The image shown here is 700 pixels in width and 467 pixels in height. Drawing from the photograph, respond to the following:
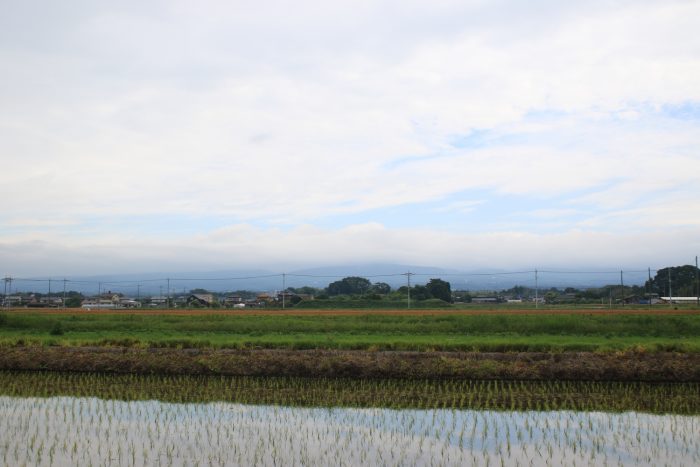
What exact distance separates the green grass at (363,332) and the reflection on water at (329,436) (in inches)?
269

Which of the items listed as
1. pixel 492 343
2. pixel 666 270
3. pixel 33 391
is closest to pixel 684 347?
pixel 492 343

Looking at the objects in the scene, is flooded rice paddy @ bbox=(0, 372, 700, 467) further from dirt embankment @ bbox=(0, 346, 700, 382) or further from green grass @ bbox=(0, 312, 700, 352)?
green grass @ bbox=(0, 312, 700, 352)

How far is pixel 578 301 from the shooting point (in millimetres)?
50156

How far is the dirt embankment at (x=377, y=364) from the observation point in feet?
45.3

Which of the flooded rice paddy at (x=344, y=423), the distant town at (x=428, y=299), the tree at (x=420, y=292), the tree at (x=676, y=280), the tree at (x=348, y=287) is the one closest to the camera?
the flooded rice paddy at (x=344, y=423)

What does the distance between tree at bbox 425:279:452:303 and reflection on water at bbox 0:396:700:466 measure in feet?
147

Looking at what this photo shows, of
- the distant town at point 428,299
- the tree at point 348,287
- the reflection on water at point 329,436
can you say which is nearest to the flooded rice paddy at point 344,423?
the reflection on water at point 329,436

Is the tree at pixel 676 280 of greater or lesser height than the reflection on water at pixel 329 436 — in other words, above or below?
above

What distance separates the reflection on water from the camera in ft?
25.9

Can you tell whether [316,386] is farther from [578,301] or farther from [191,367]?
[578,301]

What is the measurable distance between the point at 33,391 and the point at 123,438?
5.16 m

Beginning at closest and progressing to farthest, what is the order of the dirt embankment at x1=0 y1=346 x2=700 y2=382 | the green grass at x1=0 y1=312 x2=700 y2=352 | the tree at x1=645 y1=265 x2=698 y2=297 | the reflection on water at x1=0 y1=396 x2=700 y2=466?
the reflection on water at x1=0 y1=396 x2=700 y2=466 → the dirt embankment at x1=0 y1=346 x2=700 y2=382 → the green grass at x1=0 y1=312 x2=700 y2=352 → the tree at x1=645 y1=265 x2=698 y2=297

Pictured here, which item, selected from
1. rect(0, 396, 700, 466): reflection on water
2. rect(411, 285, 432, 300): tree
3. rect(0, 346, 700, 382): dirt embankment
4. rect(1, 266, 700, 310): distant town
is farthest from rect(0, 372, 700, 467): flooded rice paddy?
rect(411, 285, 432, 300): tree

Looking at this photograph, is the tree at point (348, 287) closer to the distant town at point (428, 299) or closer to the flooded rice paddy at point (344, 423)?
the distant town at point (428, 299)
